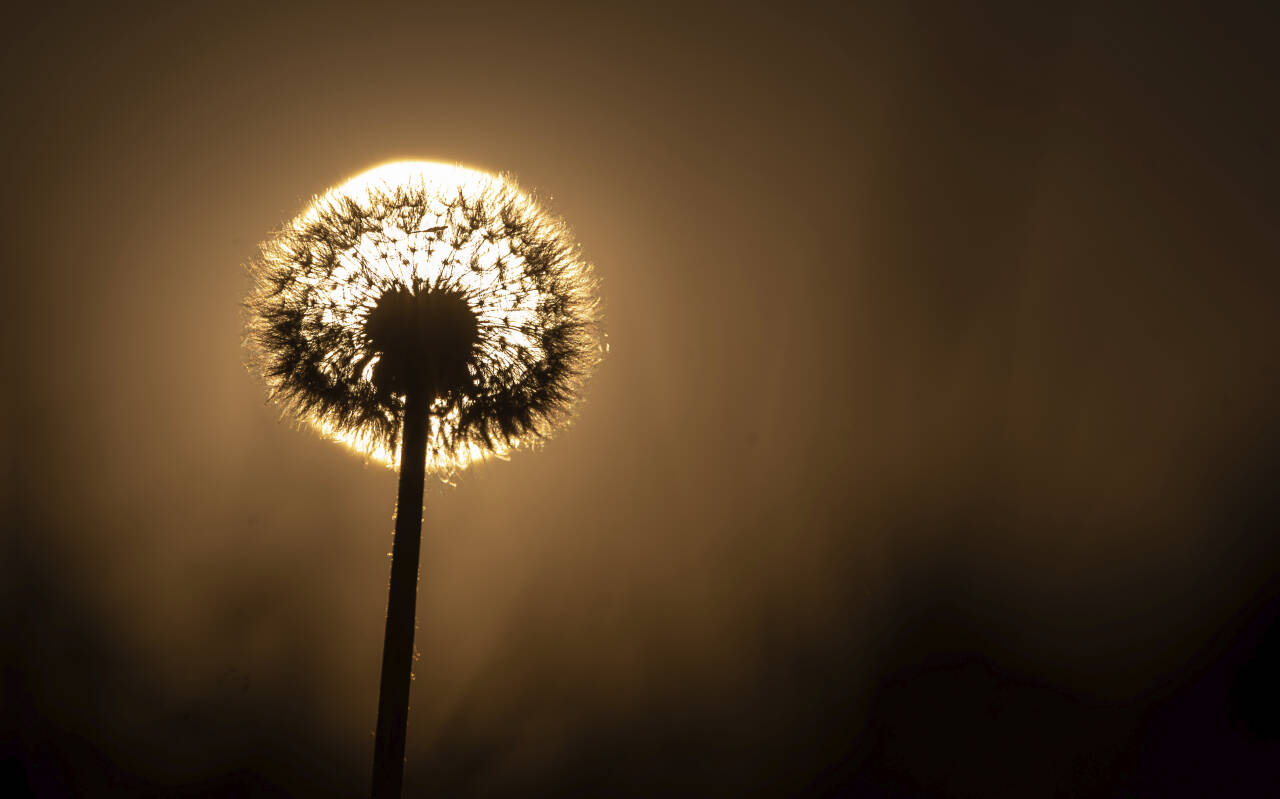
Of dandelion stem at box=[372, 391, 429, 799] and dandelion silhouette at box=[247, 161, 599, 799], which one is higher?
→ dandelion silhouette at box=[247, 161, 599, 799]

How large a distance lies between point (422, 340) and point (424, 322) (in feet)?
1.06

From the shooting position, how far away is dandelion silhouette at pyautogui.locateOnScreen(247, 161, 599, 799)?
14.0m

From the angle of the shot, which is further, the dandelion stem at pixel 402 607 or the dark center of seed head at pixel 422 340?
the dark center of seed head at pixel 422 340

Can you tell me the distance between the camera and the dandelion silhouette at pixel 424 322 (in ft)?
46.0

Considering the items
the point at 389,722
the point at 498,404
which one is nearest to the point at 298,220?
the point at 498,404

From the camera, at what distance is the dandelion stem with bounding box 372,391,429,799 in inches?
465

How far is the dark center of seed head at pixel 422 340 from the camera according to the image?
45.2 feet

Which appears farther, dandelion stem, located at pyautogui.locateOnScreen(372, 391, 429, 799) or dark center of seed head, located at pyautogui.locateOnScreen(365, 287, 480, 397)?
dark center of seed head, located at pyautogui.locateOnScreen(365, 287, 480, 397)

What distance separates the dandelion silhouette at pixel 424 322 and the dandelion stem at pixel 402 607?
4.5 inches

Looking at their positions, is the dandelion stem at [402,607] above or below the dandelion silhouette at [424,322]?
below

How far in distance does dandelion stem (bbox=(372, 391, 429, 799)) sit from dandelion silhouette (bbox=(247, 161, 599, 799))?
11 cm

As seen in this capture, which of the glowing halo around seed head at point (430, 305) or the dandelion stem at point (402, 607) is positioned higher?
the glowing halo around seed head at point (430, 305)

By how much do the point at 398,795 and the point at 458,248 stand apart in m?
8.60

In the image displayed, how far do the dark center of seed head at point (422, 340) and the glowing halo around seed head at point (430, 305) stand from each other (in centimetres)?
5
